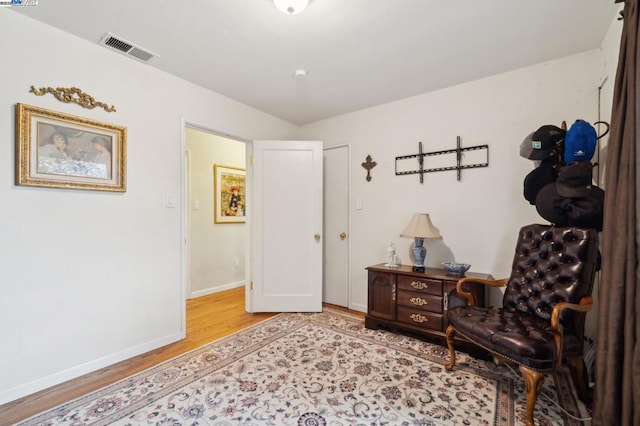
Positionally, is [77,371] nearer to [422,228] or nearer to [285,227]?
[285,227]

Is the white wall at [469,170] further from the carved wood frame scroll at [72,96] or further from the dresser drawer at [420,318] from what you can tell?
the carved wood frame scroll at [72,96]

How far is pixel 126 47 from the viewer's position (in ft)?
7.24

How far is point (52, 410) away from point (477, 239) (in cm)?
336

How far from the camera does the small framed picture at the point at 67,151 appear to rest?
73.4 inches

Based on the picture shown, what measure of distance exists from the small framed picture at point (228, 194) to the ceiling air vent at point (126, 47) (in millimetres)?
2143

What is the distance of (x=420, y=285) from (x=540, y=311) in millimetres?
907

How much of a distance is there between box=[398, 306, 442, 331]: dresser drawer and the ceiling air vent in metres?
3.08

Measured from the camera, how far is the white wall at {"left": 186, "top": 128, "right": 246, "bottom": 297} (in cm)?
412

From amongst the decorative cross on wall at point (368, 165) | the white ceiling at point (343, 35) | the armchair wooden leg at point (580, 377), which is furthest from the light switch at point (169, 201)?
the armchair wooden leg at point (580, 377)

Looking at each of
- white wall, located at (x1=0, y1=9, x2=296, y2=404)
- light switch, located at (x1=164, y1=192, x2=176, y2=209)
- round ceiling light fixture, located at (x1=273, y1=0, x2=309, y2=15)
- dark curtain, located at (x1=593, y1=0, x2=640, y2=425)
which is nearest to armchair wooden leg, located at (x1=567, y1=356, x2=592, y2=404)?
dark curtain, located at (x1=593, y1=0, x2=640, y2=425)

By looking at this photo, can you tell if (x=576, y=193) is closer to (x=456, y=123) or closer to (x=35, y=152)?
(x=456, y=123)

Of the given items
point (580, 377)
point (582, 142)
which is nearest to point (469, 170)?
point (582, 142)

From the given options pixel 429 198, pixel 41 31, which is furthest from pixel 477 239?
pixel 41 31

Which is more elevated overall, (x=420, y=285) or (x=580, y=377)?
(x=420, y=285)
